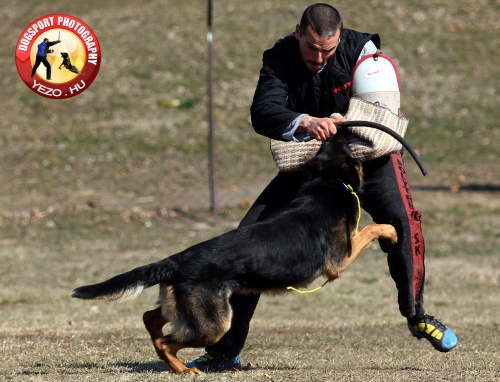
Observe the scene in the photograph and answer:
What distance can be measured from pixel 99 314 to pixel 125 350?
2.81 m

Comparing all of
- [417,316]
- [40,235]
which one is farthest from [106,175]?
[417,316]

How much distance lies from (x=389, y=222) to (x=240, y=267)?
46.1 inches

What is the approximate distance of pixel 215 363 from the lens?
19.4 feet

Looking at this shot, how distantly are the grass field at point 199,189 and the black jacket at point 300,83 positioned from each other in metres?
1.63

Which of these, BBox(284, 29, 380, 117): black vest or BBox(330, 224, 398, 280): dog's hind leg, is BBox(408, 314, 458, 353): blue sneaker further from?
BBox(284, 29, 380, 117): black vest

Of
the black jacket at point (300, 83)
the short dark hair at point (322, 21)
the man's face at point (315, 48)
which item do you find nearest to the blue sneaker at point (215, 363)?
the black jacket at point (300, 83)

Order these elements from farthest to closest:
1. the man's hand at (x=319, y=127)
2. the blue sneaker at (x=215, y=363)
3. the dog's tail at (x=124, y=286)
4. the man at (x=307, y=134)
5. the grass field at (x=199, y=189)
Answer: the grass field at (x=199, y=189)
the blue sneaker at (x=215, y=363)
the man at (x=307, y=134)
the man's hand at (x=319, y=127)
the dog's tail at (x=124, y=286)

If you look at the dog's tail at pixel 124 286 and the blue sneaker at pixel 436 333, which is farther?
the blue sneaker at pixel 436 333

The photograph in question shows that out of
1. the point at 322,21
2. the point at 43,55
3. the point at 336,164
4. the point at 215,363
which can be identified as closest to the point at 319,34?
the point at 322,21

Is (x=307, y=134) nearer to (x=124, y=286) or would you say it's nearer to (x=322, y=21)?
(x=322, y=21)

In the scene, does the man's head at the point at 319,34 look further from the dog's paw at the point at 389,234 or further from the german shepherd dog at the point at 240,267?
the dog's paw at the point at 389,234

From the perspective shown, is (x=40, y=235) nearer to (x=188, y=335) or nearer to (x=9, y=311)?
(x=9, y=311)

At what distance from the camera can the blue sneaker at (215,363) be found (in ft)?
19.4

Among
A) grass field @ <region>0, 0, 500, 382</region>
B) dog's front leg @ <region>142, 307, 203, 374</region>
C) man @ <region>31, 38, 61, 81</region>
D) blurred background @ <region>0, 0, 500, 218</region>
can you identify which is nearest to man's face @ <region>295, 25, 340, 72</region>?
dog's front leg @ <region>142, 307, 203, 374</region>
